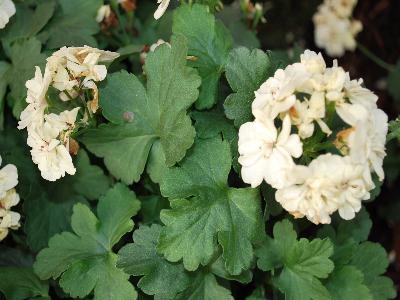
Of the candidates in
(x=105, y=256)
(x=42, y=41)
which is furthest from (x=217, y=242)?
(x=42, y=41)

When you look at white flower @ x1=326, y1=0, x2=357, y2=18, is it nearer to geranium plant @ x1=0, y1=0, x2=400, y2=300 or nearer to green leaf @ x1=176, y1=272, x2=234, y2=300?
geranium plant @ x1=0, y1=0, x2=400, y2=300

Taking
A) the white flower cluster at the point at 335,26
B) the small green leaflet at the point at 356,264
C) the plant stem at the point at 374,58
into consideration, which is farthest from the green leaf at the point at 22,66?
the plant stem at the point at 374,58

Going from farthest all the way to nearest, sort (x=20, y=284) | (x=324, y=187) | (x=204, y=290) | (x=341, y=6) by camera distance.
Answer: (x=341, y=6) < (x=20, y=284) < (x=204, y=290) < (x=324, y=187)

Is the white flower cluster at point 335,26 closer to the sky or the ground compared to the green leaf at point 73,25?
closer to the ground

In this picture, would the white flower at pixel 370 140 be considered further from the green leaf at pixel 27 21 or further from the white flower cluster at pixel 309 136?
the green leaf at pixel 27 21

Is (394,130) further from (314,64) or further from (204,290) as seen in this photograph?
(204,290)

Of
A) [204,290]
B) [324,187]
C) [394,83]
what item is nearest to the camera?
[324,187]

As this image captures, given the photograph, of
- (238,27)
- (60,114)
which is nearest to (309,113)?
(60,114)
